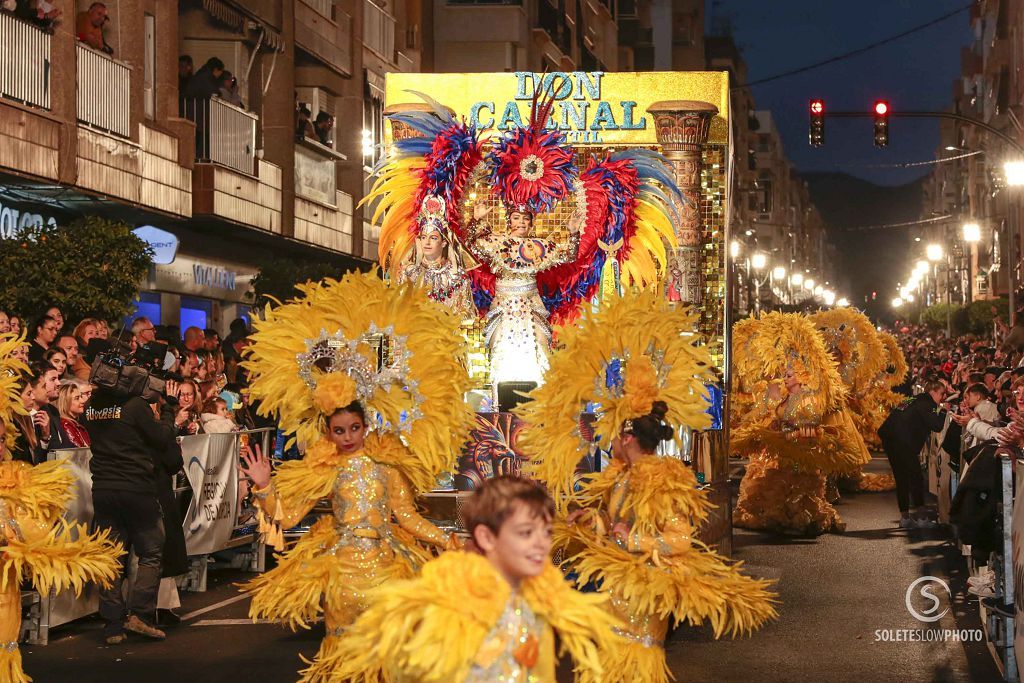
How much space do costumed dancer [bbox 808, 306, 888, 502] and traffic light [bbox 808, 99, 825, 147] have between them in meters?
9.15

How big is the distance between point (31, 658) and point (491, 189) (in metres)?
5.50

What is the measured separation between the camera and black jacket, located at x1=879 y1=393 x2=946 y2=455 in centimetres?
1675

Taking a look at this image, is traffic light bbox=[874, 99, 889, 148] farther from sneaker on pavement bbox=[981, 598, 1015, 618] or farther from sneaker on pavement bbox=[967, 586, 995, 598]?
sneaker on pavement bbox=[981, 598, 1015, 618]

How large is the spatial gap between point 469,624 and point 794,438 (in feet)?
36.0

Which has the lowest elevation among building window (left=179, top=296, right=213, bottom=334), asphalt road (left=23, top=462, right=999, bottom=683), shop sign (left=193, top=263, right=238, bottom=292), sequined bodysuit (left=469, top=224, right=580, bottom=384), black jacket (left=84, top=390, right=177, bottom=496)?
asphalt road (left=23, top=462, right=999, bottom=683)

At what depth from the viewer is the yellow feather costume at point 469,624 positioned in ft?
15.6

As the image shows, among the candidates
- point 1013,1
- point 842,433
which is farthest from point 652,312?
point 1013,1

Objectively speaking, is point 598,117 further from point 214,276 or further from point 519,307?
point 214,276

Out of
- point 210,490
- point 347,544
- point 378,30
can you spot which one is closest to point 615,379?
point 347,544

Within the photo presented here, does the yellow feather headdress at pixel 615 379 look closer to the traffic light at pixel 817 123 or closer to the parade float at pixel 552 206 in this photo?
the parade float at pixel 552 206

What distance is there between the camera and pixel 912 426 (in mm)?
16984

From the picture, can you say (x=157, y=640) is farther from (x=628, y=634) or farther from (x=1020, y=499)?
(x=1020, y=499)

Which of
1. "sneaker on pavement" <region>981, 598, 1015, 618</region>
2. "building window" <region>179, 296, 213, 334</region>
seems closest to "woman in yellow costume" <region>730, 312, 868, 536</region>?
"sneaker on pavement" <region>981, 598, 1015, 618</region>

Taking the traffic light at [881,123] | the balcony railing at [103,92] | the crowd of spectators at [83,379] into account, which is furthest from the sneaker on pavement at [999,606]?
the traffic light at [881,123]
